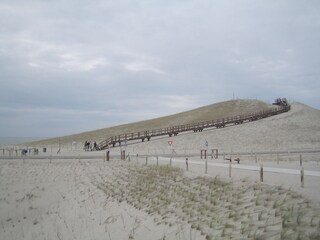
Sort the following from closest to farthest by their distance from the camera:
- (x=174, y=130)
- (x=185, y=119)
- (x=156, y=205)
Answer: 1. (x=156, y=205)
2. (x=174, y=130)
3. (x=185, y=119)

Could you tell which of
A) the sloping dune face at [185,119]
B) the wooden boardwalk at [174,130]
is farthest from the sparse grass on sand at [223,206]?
the sloping dune face at [185,119]

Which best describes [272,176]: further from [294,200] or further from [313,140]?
[313,140]

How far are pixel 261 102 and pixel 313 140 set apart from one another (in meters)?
43.9

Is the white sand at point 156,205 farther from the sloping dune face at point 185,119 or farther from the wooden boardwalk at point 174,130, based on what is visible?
the sloping dune face at point 185,119

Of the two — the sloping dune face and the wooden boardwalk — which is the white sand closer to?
the wooden boardwalk

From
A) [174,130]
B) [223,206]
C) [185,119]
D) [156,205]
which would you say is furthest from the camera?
[185,119]

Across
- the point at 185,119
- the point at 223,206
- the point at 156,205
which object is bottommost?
the point at 156,205

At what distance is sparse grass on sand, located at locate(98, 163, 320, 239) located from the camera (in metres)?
10.0

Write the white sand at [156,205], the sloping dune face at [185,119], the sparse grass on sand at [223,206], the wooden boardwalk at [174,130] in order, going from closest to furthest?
the sparse grass on sand at [223,206] < the white sand at [156,205] < the wooden boardwalk at [174,130] < the sloping dune face at [185,119]

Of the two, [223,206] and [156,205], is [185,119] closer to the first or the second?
[156,205]

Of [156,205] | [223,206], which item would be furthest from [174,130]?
[223,206]

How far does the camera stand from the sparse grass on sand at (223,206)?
10023 mm

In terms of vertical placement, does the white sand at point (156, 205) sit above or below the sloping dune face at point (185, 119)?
below

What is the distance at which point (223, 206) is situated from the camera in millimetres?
13586
